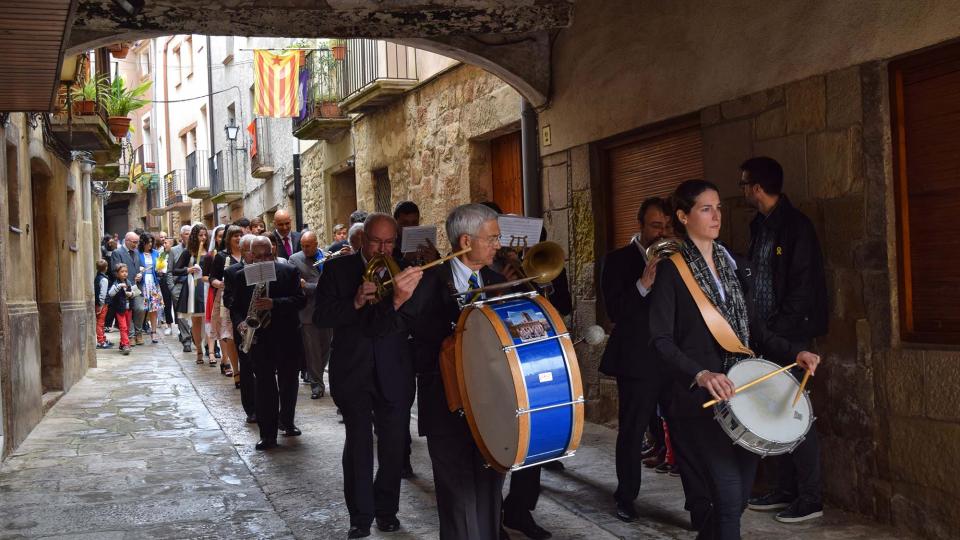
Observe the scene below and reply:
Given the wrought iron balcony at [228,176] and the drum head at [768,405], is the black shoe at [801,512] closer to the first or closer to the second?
the drum head at [768,405]

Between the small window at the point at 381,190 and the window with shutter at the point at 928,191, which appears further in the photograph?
the small window at the point at 381,190

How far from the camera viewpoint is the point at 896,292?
17.7 feet

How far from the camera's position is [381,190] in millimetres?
15438

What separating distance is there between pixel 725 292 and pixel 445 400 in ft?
A: 3.91

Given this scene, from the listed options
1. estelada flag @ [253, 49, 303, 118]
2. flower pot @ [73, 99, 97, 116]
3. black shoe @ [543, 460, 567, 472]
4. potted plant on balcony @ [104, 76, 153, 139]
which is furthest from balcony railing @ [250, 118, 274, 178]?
black shoe @ [543, 460, 567, 472]

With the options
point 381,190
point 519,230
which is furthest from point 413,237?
point 381,190

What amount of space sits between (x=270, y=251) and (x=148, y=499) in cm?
255

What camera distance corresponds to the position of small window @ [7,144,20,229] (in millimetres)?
9336

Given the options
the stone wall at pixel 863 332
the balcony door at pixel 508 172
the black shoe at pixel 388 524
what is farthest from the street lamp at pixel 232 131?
the black shoe at pixel 388 524

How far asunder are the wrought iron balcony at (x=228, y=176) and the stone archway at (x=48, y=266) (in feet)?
49.4

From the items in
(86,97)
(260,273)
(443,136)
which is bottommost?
(260,273)

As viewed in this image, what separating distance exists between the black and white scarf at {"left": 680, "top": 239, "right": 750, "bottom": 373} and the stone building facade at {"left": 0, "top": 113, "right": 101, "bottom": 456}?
5702 mm

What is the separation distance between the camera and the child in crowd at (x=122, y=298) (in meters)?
17.1

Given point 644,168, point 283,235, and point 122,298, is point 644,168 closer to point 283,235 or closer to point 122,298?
point 283,235
